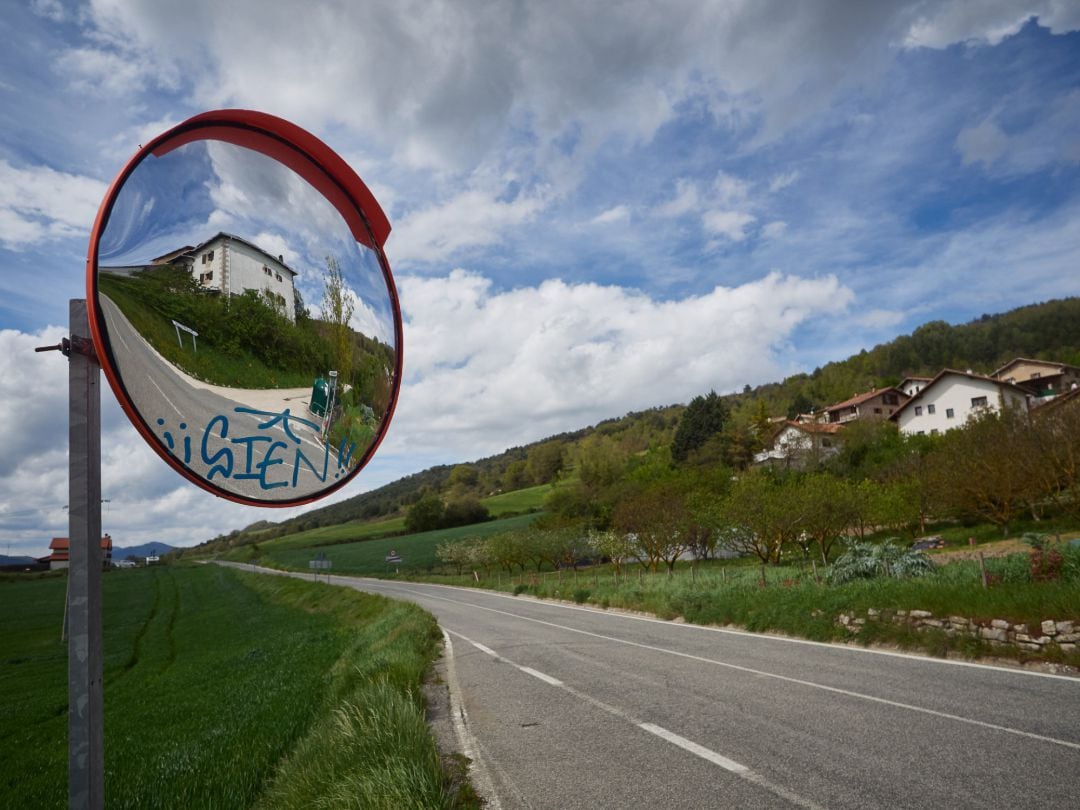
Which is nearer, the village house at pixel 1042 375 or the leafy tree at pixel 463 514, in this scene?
the village house at pixel 1042 375

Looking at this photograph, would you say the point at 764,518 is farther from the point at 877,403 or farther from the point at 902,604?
the point at 877,403

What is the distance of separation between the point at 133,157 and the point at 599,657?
12492 mm

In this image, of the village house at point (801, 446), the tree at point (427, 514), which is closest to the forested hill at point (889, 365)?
the tree at point (427, 514)

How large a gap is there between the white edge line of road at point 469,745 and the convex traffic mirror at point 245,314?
14.6 ft

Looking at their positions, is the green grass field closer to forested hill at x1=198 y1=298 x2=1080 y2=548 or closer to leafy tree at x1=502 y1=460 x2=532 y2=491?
leafy tree at x1=502 y1=460 x2=532 y2=491

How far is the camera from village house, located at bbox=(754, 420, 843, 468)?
62.2m

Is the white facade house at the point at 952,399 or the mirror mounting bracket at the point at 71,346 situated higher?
the white facade house at the point at 952,399

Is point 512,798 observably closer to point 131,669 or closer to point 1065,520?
point 131,669

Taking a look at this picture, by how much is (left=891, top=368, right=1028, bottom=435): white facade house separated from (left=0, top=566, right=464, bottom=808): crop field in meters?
58.7

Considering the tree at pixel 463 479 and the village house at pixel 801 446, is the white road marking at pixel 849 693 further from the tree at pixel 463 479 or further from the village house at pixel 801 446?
the tree at pixel 463 479

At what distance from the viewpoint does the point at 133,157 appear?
152 centimetres

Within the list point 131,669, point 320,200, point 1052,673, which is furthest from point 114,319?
point 131,669

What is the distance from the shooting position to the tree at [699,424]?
82438 millimetres

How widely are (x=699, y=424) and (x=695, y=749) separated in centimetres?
7944
